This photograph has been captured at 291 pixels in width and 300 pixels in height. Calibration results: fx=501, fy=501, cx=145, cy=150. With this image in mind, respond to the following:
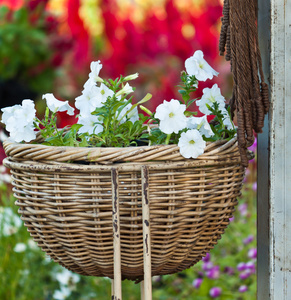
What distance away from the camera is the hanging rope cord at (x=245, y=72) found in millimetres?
967

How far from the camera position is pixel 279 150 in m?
1.06

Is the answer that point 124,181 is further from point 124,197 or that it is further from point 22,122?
point 22,122

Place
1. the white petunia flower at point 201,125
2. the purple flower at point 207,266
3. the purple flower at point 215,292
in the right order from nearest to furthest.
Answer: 1. the white petunia flower at point 201,125
2. the purple flower at point 215,292
3. the purple flower at point 207,266

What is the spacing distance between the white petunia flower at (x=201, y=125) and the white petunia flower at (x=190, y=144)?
79 mm

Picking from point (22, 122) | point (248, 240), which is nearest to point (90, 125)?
point (22, 122)

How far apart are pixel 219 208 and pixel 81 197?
0.28 m

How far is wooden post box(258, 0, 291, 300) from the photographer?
3.45 ft

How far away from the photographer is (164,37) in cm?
226

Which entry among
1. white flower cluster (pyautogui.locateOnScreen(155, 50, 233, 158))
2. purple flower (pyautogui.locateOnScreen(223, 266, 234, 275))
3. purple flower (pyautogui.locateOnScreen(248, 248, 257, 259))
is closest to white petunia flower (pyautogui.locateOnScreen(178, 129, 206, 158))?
white flower cluster (pyautogui.locateOnScreen(155, 50, 233, 158))

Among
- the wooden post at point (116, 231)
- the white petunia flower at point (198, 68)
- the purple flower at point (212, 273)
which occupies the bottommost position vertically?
the purple flower at point (212, 273)

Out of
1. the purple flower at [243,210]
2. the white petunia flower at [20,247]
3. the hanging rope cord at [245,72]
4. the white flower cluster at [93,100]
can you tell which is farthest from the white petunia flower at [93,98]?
the purple flower at [243,210]

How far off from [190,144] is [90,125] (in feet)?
0.75

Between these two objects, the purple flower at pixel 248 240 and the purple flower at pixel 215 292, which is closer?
the purple flower at pixel 215 292

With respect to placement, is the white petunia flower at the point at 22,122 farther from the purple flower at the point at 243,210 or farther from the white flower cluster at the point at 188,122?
the purple flower at the point at 243,210
